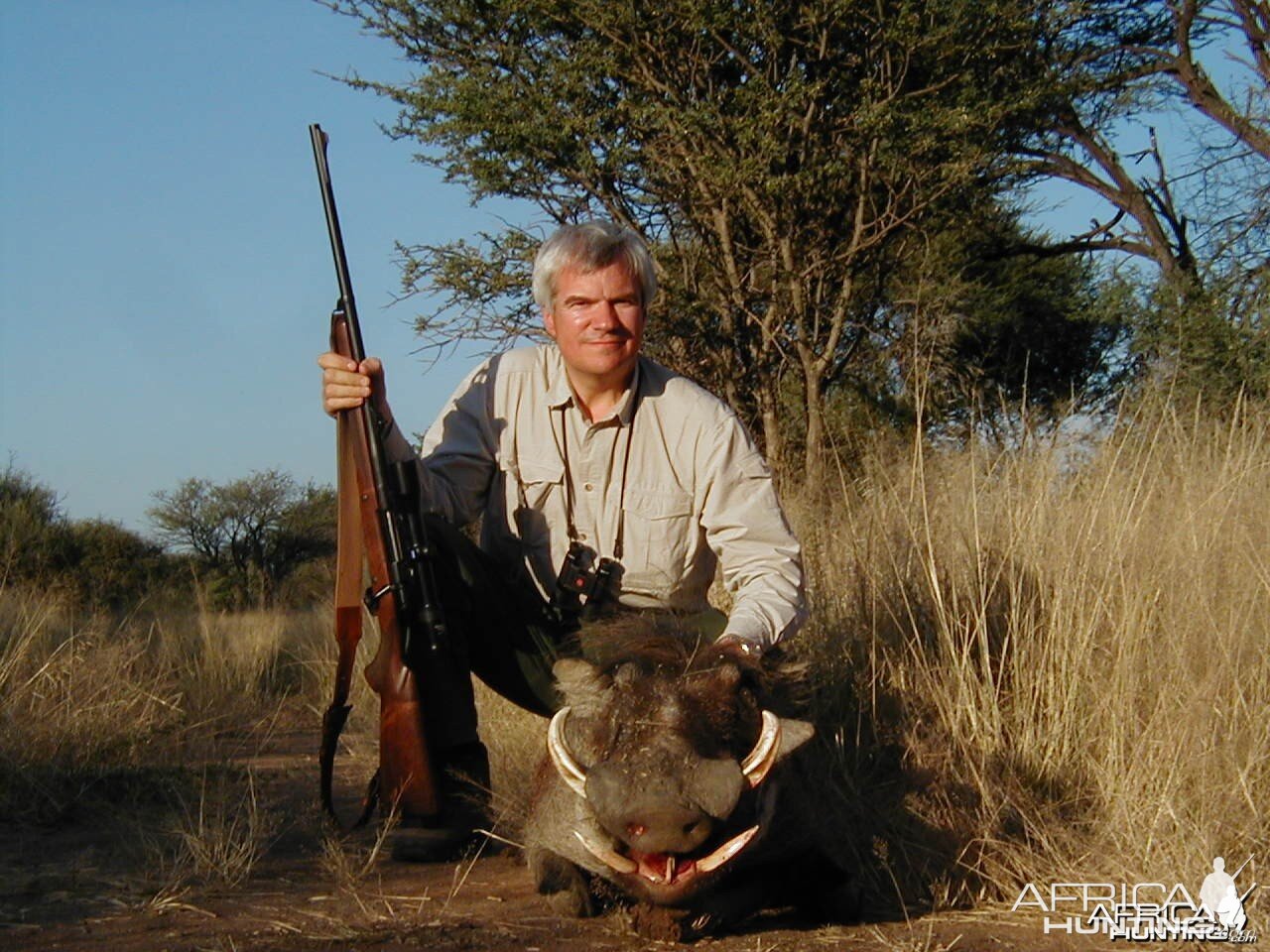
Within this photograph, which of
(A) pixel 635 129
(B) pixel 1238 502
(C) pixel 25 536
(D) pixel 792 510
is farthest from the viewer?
(C) pixel 25 536

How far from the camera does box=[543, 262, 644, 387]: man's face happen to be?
3619 millimetres

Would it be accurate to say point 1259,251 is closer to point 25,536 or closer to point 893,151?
point 893,151

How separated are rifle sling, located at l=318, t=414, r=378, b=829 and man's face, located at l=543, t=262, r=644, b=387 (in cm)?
66

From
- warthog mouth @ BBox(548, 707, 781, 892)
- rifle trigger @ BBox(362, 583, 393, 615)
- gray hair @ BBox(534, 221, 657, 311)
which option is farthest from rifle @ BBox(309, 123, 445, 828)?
warthog mouth @ BBox(548, 707, 781, 892)

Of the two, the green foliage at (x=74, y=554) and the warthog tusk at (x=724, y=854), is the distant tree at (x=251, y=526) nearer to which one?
the green foliage at (x=74, y=554)

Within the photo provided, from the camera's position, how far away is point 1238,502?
13.8 ft

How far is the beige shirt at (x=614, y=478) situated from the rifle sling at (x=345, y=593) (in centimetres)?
18

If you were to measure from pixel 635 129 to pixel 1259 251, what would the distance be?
5.94 metres

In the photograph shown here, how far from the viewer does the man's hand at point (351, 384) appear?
3.51 metres

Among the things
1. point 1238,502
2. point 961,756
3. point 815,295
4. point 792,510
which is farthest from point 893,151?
point 961,756
